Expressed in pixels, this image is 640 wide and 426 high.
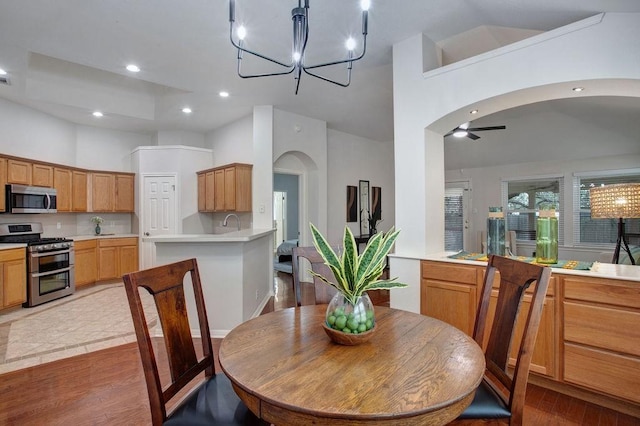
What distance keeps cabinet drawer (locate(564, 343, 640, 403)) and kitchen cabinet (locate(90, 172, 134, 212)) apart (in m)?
6.79

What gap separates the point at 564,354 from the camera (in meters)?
2.21

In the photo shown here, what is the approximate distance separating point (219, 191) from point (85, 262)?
8.35ft


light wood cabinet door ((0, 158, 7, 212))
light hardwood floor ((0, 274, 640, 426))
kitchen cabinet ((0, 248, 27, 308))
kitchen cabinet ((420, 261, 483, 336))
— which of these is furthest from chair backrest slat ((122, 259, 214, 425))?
light wood cabinet door ((0, 158, 7, 212))

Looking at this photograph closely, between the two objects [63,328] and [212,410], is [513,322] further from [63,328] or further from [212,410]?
[63,328]

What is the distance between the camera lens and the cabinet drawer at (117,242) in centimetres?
562

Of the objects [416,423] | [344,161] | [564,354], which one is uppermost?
[344,161]

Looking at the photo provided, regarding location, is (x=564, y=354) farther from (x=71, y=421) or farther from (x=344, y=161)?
(x=344, y=161)

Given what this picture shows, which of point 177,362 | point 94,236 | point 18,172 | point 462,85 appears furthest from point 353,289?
point 94,236

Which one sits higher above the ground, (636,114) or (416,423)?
(636,114)

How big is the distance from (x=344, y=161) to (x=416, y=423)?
→ 582 centimetres

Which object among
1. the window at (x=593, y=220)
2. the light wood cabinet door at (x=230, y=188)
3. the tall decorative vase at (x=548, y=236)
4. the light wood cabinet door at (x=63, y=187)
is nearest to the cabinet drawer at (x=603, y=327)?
the tall decorative vase at (x=548, y=236)

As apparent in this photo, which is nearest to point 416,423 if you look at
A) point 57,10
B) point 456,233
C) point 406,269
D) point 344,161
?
point 406,269

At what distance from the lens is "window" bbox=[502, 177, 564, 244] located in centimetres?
609

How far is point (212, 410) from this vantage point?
128cm
